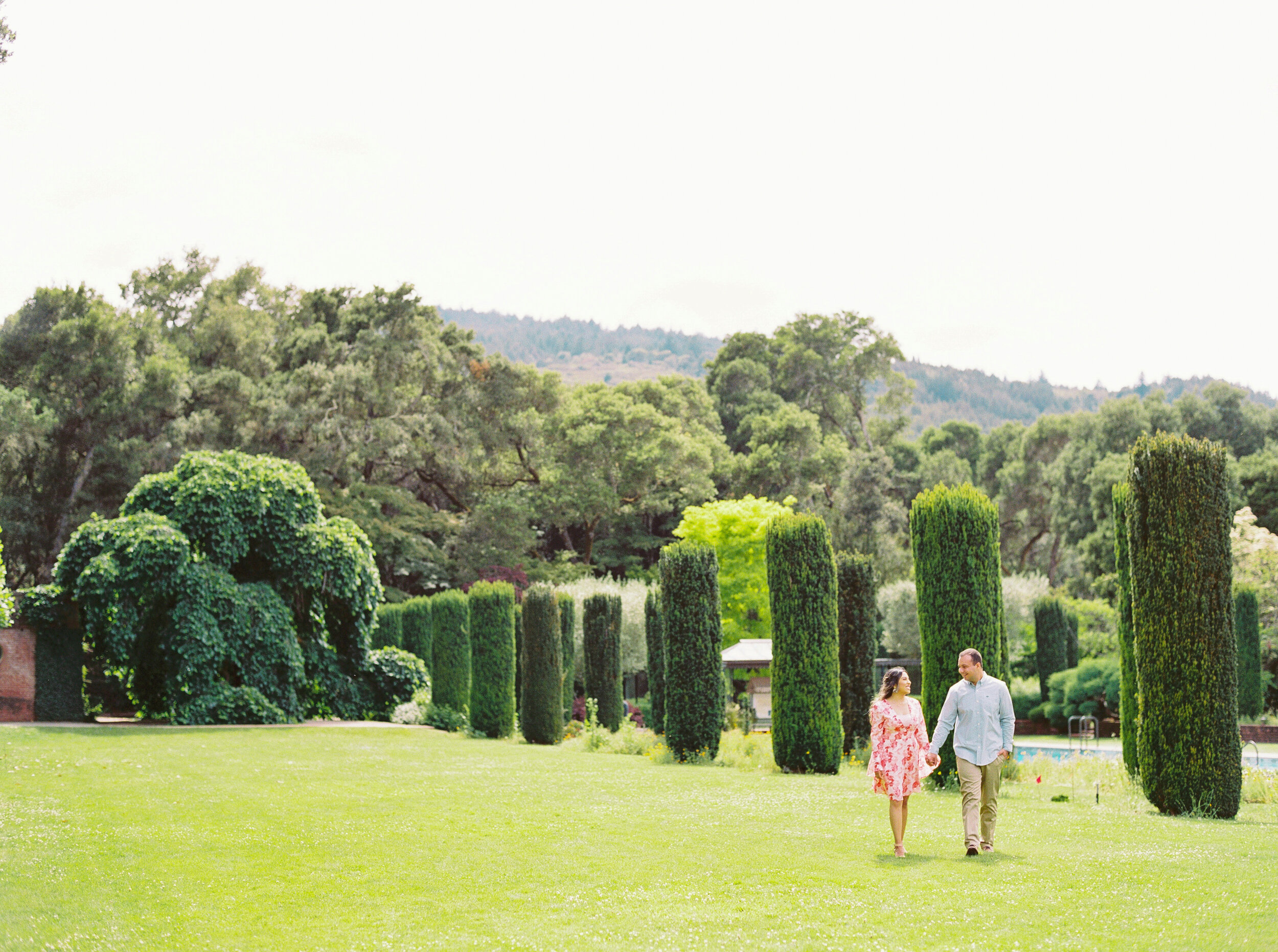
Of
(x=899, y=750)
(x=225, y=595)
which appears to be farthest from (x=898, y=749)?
(x=225, y=595)

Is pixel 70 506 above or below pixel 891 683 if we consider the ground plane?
above

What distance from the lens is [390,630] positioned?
101ft

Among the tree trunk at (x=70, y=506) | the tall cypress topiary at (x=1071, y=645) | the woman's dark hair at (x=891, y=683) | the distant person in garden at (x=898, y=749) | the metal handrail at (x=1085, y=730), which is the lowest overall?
the metal handrail at (x=1085, y=730)

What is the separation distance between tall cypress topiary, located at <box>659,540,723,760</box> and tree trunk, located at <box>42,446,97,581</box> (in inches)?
1050

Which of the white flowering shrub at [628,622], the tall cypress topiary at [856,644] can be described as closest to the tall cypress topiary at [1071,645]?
the white flowering shrub at [628,622]

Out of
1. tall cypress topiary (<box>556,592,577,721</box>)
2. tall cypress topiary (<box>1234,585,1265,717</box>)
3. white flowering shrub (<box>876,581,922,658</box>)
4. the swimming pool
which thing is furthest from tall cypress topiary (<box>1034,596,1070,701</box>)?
tall cypress topiary (<box>556,592,577,721</box>)

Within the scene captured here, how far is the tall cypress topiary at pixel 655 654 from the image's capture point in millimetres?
25141

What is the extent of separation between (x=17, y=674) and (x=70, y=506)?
15.4 meters

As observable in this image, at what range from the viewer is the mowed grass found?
5613 millimetres

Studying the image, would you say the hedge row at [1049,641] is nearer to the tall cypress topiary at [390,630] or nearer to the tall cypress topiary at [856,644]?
the tall cypress topiary at [856,644]

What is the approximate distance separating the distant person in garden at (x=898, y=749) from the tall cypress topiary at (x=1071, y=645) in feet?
81.9

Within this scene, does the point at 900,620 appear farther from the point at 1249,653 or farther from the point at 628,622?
the point at 1249,653

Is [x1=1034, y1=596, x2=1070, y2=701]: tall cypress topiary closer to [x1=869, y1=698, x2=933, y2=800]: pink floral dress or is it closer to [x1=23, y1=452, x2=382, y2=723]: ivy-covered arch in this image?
[x1=23, y1=452, x2=382, y2=723]: ivy-covered arch

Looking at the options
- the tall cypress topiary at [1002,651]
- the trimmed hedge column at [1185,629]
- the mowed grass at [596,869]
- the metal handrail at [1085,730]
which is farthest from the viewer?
the metal handrail at [1085,730]
